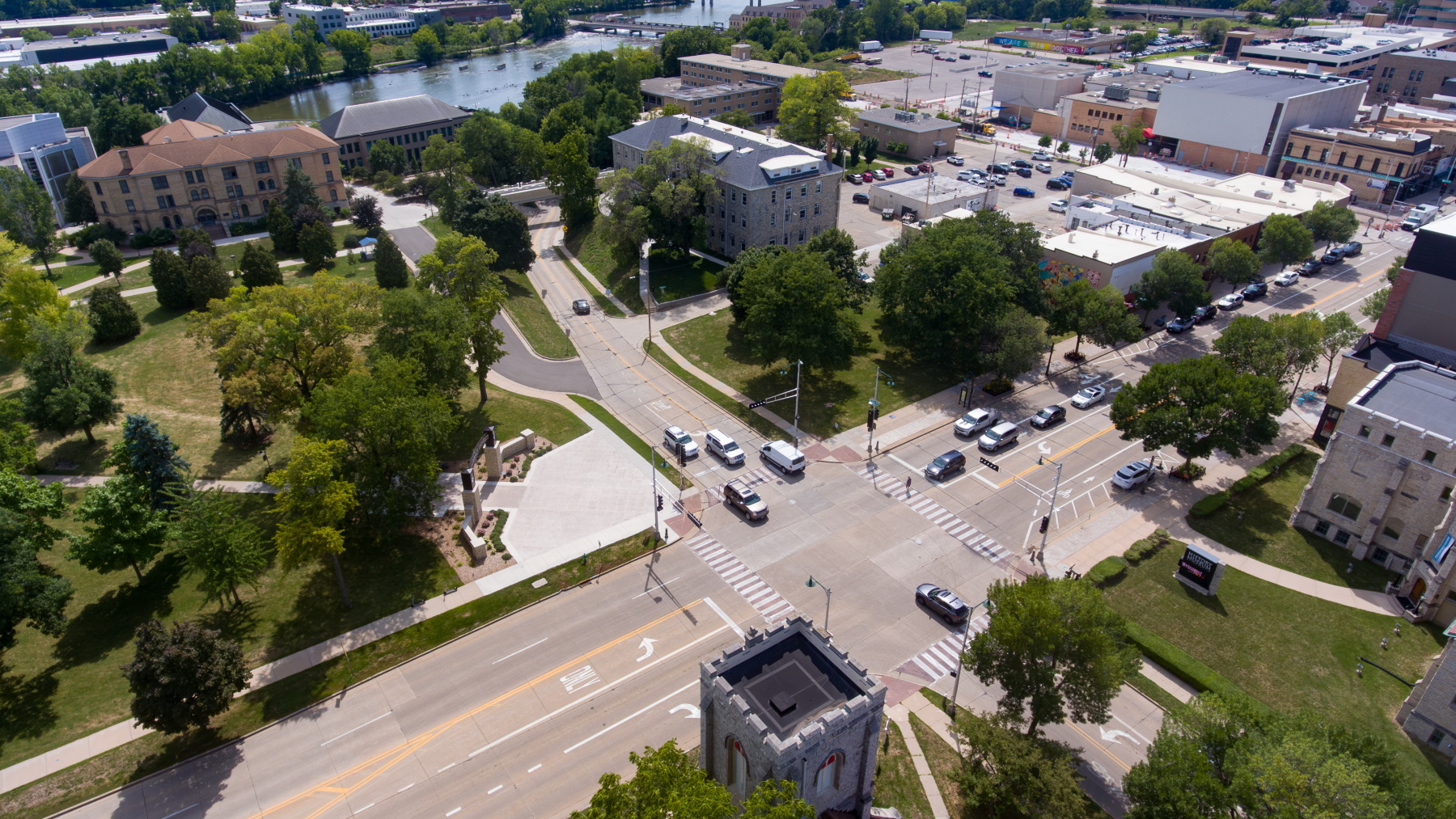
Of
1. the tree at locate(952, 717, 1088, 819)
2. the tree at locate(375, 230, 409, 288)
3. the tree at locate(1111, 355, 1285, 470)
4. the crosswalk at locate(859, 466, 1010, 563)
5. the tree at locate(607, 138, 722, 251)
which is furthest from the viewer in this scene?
the tree at locate(607, 138, 722, 251)

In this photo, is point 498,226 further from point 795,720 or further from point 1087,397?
point 795,720

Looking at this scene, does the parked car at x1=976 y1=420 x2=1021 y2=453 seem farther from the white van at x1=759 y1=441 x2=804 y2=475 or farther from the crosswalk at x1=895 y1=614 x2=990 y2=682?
the crosswalk at x1=895 y1=614 x2=990 y2=682

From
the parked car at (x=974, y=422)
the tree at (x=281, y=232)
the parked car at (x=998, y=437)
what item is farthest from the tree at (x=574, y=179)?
the parked car at (x=998, y=437)

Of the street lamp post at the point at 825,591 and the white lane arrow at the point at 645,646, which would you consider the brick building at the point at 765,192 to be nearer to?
the street lamp post at the point at 825,591

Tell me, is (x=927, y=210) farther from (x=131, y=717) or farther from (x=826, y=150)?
(x=131, y=717)

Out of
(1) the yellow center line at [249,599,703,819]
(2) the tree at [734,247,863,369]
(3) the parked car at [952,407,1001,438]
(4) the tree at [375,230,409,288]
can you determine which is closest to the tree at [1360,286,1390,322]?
(3) the parked car at [952,407,1001,438]
